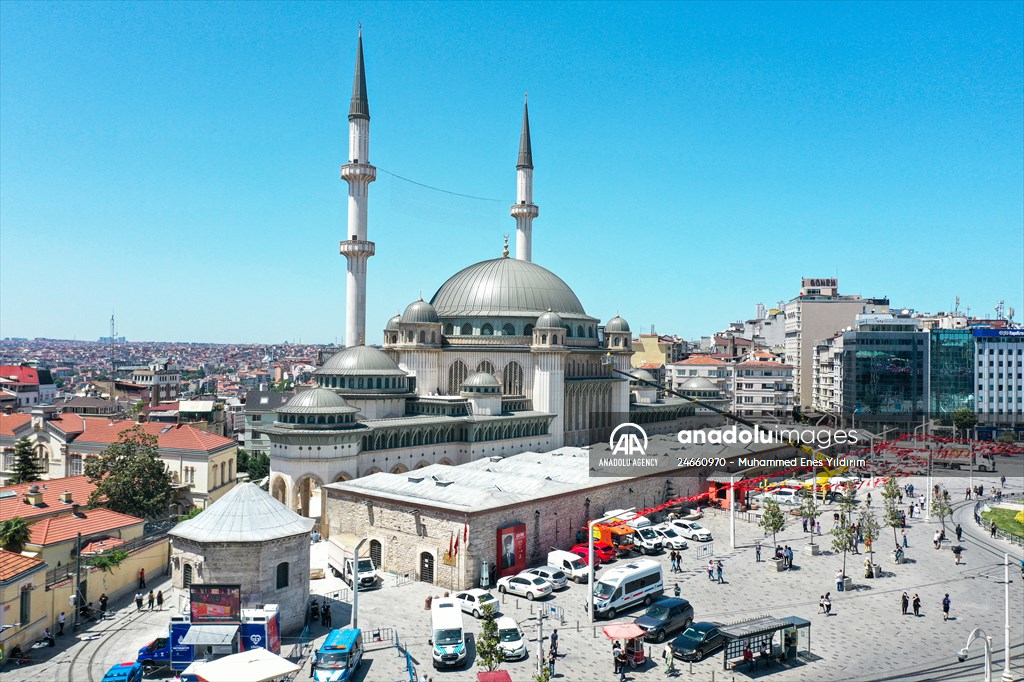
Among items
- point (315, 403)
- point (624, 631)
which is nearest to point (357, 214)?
point (315, 403)

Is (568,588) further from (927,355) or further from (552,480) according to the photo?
(927,355)

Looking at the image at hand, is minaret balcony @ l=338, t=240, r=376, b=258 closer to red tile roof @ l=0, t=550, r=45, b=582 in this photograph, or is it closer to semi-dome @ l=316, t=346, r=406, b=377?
semi-dome @ l=316, t=346, r=406, b=377

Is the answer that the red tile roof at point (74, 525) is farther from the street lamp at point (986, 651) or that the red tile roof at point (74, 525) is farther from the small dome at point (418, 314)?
the street lamp at point (986, 651)

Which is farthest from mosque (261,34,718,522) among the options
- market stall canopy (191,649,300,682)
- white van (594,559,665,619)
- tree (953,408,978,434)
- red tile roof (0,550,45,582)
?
tree (953,408,978,434)

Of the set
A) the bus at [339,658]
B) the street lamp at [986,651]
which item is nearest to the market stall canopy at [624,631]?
the bus at [339,658]

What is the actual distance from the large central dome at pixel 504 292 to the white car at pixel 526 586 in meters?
26.8

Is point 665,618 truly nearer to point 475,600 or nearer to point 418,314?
point 475,600

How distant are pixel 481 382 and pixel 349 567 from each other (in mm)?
19445

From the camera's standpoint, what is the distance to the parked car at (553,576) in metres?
27.0

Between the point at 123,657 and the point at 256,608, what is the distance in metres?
3.49

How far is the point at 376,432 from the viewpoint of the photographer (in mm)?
39875

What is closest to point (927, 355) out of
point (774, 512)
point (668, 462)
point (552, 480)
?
point (668, 462)

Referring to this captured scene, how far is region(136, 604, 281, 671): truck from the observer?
19938 millimetres

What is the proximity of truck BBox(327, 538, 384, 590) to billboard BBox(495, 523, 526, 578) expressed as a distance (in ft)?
14.1
